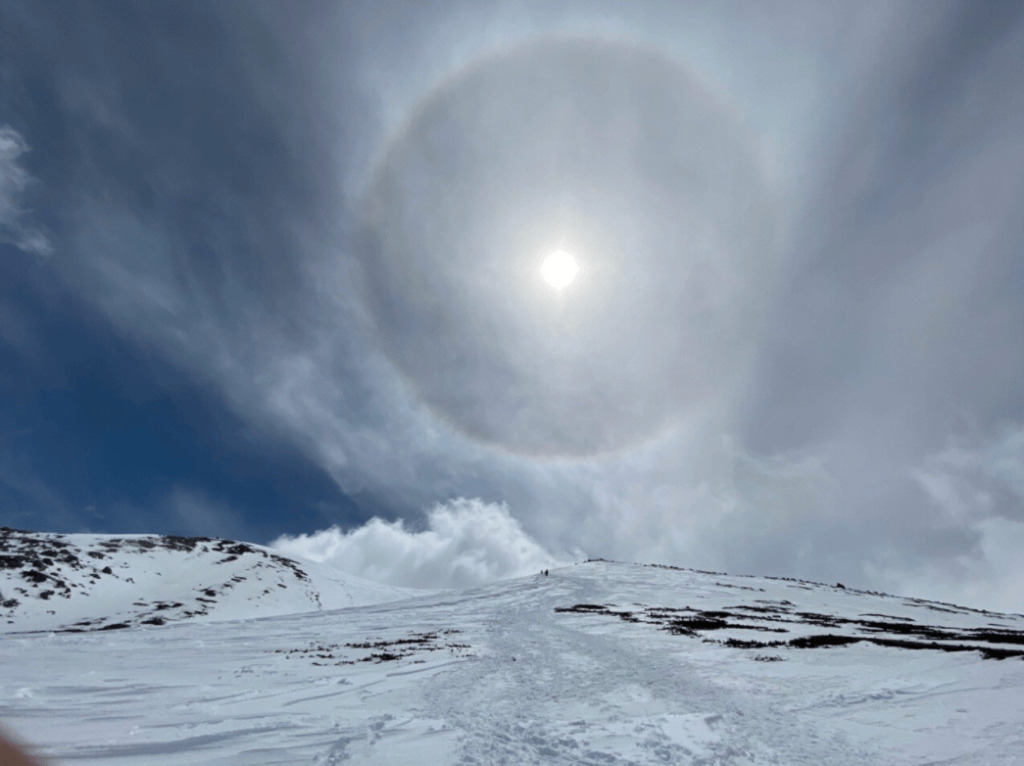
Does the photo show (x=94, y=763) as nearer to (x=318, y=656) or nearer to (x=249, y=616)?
(x=318, y=656)

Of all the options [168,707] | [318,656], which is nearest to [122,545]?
[318,656]

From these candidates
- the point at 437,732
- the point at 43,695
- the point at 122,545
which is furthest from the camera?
the point at 122,545

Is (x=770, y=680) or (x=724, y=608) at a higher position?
(x=724, y=608)

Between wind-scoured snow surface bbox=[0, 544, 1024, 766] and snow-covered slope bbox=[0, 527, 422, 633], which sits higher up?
snow-covered slope bbox=[0, 527, 422, 633]

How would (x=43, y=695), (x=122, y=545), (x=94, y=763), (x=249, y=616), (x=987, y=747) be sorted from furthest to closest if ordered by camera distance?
(x=122, y=545), (x=249, y=616), (x=43, y=695), (x=987, y=747), (x=94, y=763)

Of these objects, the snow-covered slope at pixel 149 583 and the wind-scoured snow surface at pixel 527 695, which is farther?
the snow-covered slope at pixel 149 583
